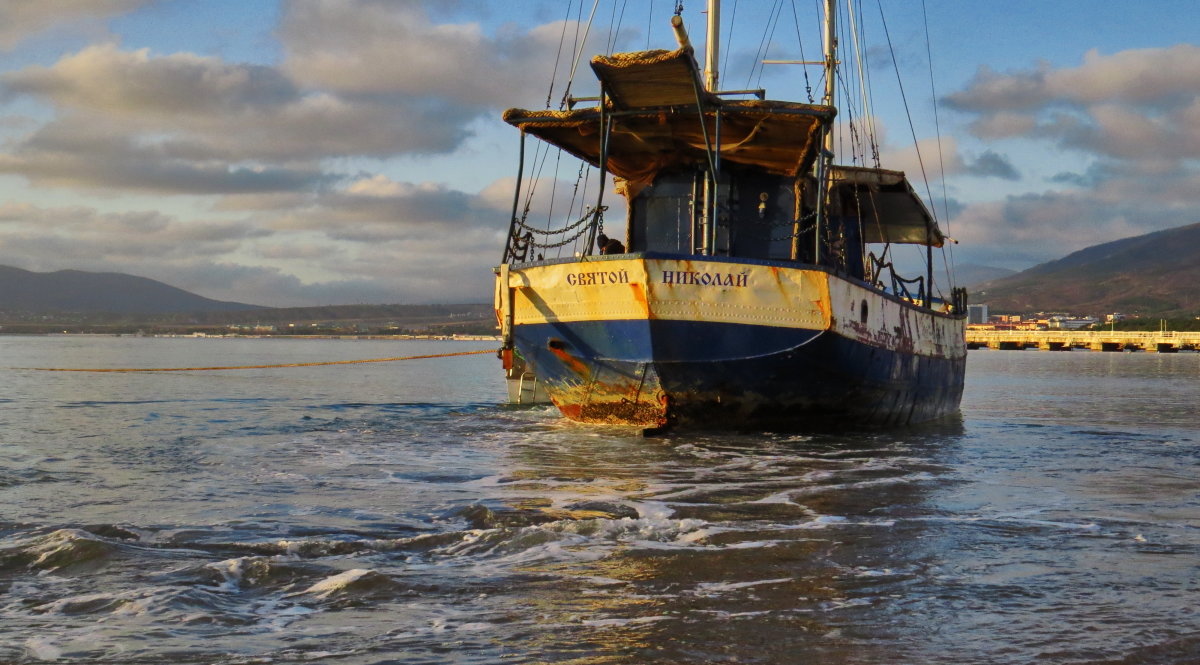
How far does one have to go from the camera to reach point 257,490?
33.7 feet

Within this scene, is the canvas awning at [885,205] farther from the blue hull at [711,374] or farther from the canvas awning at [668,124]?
the blue hull at [711,374]

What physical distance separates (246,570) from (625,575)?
2231 millimetres

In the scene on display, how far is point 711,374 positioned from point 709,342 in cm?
62

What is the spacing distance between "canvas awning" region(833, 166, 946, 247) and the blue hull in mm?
3189

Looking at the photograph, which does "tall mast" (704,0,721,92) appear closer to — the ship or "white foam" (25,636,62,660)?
the ship

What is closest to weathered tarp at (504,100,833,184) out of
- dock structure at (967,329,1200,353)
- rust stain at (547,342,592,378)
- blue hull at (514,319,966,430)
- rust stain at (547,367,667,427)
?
blue hull at (514,319,966,430)

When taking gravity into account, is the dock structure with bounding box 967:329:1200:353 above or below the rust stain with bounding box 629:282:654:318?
below

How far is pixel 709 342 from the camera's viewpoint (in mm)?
14703

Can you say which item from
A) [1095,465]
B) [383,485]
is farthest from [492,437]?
[1095,465]

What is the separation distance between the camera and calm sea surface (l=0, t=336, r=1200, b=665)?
16.6 feet

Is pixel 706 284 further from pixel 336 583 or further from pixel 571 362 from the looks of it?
pixel 336 583

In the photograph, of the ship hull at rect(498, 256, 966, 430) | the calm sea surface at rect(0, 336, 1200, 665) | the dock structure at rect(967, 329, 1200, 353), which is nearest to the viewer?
the calm sea surface at rect(0, 336, 1200, 665)

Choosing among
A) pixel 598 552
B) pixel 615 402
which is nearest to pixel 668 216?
pixel 615 402

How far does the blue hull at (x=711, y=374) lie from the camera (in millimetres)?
14750
